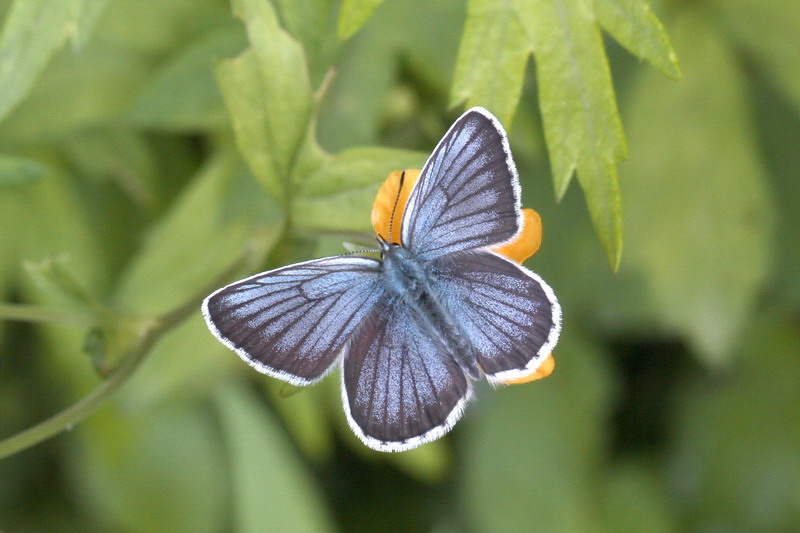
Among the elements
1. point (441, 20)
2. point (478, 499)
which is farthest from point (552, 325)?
point (478, 499)

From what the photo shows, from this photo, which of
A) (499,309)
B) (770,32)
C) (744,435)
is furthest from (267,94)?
(744,435)

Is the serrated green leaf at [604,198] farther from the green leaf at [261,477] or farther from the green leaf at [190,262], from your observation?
the green leaf at [261,477]

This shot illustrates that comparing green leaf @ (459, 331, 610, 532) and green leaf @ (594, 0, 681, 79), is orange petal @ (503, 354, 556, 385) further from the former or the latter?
green leaf @ (459, 331, 610, 532)

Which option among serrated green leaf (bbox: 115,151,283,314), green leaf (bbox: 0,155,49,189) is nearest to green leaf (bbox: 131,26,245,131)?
serrated green leaf (bbox: 115,151,283,314)

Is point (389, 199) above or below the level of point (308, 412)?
above

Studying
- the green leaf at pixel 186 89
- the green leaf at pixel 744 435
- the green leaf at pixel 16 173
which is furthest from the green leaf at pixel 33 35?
the green leaf at pixel 744 435

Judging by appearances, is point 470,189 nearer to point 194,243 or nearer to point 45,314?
point 45,314
